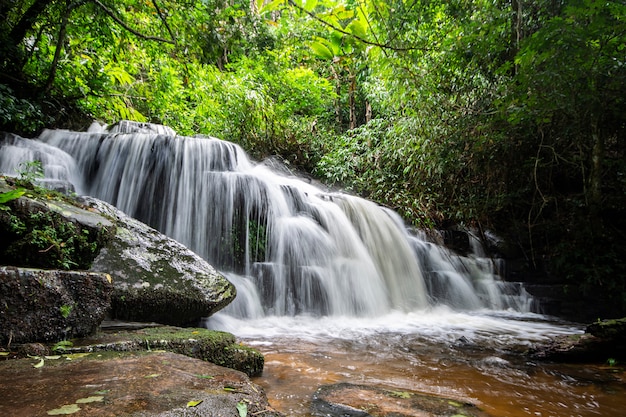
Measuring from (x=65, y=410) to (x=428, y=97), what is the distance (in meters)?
8.01

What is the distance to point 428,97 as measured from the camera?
782 centimetres

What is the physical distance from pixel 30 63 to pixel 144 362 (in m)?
7.09

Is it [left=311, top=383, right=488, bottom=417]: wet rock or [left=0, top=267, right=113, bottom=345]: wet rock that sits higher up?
[left=0, top=267, right=113, bottom=345]: wet rock

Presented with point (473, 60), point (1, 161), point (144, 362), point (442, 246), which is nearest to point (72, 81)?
point (1, 161)

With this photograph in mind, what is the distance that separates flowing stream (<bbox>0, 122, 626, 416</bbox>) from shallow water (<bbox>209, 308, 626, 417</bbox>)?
0.02 m

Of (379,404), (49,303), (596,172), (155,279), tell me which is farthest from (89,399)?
(596,172)

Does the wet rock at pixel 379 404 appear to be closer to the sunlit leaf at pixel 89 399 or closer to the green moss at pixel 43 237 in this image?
the sunlit leaf at pixel 89 399

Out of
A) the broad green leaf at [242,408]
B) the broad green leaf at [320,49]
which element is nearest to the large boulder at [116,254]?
the broad green leaf at [242,408]

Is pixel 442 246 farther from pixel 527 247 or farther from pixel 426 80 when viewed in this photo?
pixel 426 80

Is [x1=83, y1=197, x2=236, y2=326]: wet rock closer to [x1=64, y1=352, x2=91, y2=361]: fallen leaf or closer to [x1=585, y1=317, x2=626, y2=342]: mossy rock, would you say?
[x1=64, y1=352, x2=91, y2=361]: fallen leaf

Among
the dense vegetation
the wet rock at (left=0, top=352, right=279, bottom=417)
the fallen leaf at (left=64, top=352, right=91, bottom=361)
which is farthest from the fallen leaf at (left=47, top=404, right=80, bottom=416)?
the dense vegetation

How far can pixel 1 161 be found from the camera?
5.55 meters

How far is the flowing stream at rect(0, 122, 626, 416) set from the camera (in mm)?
2962

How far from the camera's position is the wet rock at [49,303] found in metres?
1.98
